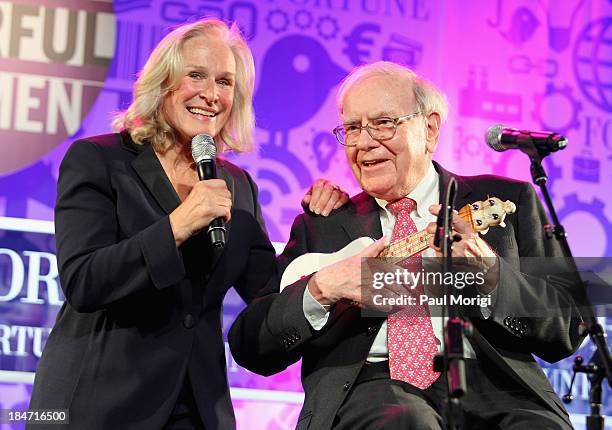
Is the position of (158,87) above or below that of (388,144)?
above

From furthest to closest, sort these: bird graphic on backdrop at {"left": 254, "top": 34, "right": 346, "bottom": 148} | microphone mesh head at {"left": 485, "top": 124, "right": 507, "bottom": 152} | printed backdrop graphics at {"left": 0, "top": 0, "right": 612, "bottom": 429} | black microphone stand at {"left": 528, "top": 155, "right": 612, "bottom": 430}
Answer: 1. bird graphic on backdrop at {"left": 254, "top": 34, "right": 346, "bottom": 148}
2. printed backdrop graphics at {"left": 0, "top": 0, "right": 612, "bottom": 429}
3. microphone mesh head at {"left": 485, "top": 124, "right": 507, "bottom": 152}
4. black microphone stand at {"left": 528, "top": 155, "right": 612, "bottom": 430}

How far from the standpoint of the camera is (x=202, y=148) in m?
2.68

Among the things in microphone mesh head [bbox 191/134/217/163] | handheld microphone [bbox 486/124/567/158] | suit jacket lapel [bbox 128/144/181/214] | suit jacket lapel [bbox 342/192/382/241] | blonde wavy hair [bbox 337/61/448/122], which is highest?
blonde wavy hair [bbox 337/61/448/122]

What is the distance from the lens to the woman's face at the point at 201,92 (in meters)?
2.90

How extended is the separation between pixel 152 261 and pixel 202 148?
0.39m

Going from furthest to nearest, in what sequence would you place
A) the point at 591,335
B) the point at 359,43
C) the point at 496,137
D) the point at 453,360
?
the point at 359,43
the point at 496,137
the point at 591,335
the point at 453,360

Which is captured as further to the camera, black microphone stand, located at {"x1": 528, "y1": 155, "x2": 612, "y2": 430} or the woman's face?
the woman's face

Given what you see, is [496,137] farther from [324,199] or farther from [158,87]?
[158,87]


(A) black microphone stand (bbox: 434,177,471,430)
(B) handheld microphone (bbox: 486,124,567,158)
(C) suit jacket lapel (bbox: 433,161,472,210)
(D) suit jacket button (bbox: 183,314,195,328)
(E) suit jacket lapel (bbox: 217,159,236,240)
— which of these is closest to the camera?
(A) black microphone stand (bbox: 434,177,471,430)

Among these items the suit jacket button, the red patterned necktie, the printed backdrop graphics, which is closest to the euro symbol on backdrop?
the printed backdrop graphics

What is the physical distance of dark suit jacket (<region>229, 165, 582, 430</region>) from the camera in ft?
8.55

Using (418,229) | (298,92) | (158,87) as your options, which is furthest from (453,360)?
(298,92)

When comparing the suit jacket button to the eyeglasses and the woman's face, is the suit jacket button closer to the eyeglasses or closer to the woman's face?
the woman's face

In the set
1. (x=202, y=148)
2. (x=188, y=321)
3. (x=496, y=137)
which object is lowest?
(x=188, y=321)
